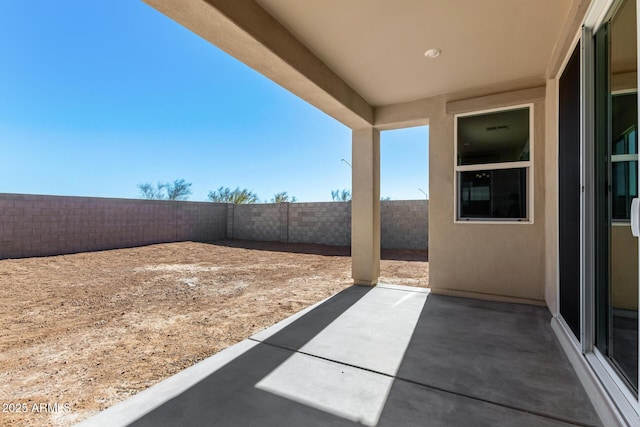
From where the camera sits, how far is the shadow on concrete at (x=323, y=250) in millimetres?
7607

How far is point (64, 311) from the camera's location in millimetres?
3342

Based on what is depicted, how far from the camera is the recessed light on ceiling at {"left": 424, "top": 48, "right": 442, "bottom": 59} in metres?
2.69

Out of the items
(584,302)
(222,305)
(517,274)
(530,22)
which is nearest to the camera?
(584,302)

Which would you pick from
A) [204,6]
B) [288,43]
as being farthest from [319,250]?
[204,6]

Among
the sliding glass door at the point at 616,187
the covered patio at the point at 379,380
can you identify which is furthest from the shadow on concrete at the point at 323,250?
the sliding glass door at the point at 616,187

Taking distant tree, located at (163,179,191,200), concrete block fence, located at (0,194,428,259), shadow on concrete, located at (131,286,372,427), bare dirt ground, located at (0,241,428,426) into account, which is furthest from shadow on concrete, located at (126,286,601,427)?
distant tree, located at (163,179,191,200)

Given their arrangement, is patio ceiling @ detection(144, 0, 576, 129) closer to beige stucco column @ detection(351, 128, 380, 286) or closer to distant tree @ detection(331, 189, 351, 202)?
beige stucco column @ detection(351, 128, 380, 286)

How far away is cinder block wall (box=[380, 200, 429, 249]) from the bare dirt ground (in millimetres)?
1777

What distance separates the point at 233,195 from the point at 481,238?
22036 mm

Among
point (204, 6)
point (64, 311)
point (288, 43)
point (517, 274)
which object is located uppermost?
point (288, 43)

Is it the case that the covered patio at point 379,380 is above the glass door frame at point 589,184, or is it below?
below

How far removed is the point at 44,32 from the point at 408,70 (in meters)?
10.5

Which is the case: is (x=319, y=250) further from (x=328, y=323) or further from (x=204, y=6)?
(x=204, y=6)

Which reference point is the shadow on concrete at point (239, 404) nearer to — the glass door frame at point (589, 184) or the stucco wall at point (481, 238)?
the glass door frame at point (589, 184)
